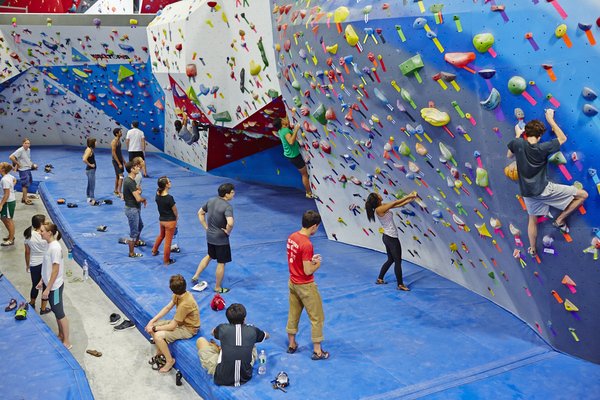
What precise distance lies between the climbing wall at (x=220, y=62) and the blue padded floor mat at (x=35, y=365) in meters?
4.53

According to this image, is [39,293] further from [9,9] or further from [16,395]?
[9,9]

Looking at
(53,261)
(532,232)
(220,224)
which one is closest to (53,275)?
(53,261)

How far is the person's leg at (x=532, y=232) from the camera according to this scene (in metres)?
5.87

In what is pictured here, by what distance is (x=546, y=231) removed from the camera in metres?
5.86

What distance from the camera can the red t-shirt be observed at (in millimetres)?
5887

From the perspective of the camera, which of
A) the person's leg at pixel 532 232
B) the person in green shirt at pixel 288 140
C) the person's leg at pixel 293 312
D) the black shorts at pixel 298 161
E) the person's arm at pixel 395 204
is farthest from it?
the black shorts at pixel 298 161

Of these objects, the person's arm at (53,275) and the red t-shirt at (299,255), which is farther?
the person's arm at (53,275)

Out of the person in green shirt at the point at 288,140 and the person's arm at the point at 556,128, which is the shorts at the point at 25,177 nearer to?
the person in green shirt at the point at 288,140

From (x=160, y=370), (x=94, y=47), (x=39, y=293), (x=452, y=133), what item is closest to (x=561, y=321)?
(x=452, y=133)

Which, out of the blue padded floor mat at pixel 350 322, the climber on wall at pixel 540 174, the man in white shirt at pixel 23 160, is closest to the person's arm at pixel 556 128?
the climber on wall at pixel 540 174

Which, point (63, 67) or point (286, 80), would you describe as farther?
point (63, 67)

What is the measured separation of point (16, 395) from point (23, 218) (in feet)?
23.1

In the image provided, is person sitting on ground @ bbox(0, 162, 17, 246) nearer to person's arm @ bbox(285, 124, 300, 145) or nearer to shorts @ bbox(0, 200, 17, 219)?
shorts @ bbox(0, 200, 17, 219)

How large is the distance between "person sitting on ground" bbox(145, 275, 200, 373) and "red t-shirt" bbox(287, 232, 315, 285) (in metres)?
1.11
